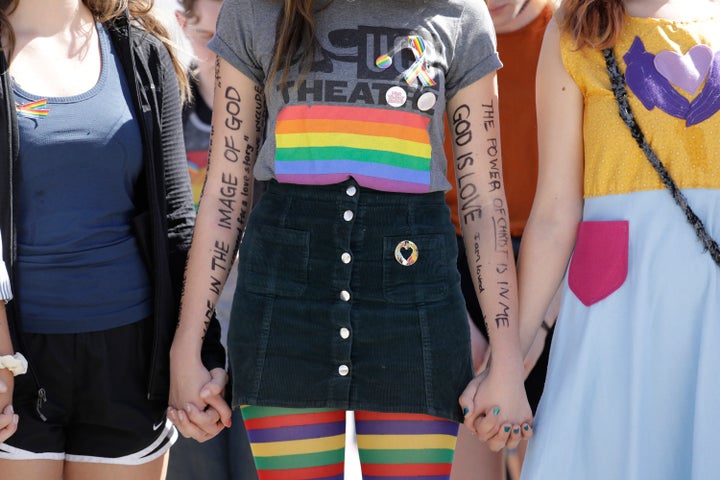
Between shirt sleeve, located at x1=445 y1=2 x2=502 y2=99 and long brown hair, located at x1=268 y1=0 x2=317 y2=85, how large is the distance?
0.36m

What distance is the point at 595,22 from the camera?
2.76 m

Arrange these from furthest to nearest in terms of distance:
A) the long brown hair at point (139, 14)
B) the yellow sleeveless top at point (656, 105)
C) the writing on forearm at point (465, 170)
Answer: the long brown hair at point (139, 14), the writing on forearm at point (465, 170), the yellow sleeveless top at point (656, 105)

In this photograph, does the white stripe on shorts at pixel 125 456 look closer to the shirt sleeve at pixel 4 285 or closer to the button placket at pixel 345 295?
the shirt sleeve at pixel 4 285

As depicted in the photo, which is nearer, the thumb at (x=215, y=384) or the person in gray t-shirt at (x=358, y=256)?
the person in gray t-shirt at (x=358, y=256)

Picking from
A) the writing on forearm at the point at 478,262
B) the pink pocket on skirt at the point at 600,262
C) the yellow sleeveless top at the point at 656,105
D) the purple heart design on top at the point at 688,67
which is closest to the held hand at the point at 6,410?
the writing on forearm at the point at 478,262

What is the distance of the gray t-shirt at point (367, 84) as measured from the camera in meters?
2.58

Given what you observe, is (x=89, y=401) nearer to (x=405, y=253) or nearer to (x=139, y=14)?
(x=405, y=253)

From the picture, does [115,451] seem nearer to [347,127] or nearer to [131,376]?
[131,376]

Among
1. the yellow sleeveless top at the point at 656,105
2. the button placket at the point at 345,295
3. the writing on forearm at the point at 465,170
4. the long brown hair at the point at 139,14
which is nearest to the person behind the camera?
the button placket at the point at 345,295

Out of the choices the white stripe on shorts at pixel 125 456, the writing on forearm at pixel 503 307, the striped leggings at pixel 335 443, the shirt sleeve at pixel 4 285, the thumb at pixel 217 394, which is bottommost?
the white stripe on shorts at pixel 125 456

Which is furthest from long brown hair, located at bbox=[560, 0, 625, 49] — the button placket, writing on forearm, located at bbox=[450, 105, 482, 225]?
the button placket

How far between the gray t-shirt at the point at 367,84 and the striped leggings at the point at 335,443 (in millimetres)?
568

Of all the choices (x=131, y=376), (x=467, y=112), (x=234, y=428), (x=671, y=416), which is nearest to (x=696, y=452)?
(x=671, y=416)

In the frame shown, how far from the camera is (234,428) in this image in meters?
3.94
